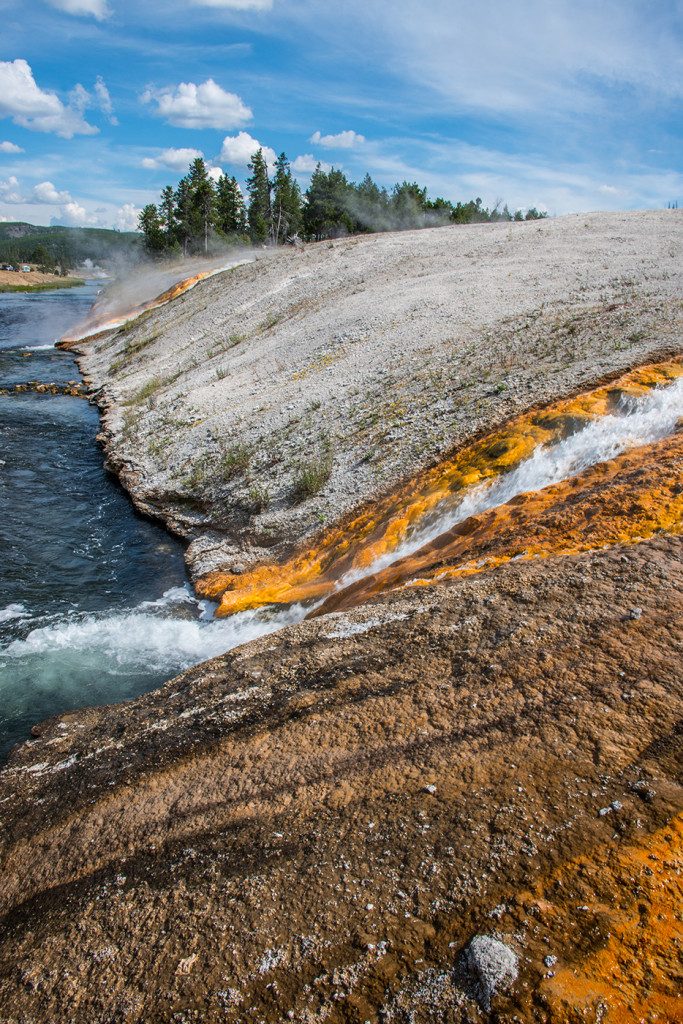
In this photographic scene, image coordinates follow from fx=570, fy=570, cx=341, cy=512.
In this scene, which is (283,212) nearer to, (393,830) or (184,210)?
(184,210)

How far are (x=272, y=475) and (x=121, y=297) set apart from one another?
4232 centimetres

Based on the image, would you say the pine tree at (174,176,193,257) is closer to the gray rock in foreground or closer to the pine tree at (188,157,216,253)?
the pine tree at (188,157,216,253)

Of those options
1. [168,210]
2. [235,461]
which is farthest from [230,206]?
[235,461]

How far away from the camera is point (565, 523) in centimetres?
761

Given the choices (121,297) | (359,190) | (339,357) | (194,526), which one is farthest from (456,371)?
(359,190)

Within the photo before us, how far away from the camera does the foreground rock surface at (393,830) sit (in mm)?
3529

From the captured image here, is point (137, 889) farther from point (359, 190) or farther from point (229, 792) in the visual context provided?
point (359, 190)

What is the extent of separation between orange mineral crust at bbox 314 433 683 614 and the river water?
2.63 metres

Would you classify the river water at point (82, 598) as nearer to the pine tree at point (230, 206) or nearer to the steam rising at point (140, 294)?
the steam rising at point (140, 294)

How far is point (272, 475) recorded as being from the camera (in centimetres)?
1391

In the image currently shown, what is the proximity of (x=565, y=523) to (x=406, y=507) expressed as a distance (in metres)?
3.68

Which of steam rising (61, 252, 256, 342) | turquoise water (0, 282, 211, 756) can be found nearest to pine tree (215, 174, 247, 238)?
steam rising (61, 252, 256, 342)

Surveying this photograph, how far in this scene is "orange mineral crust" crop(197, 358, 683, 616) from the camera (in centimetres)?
1023

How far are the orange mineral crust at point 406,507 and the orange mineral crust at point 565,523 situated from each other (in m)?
0.96
